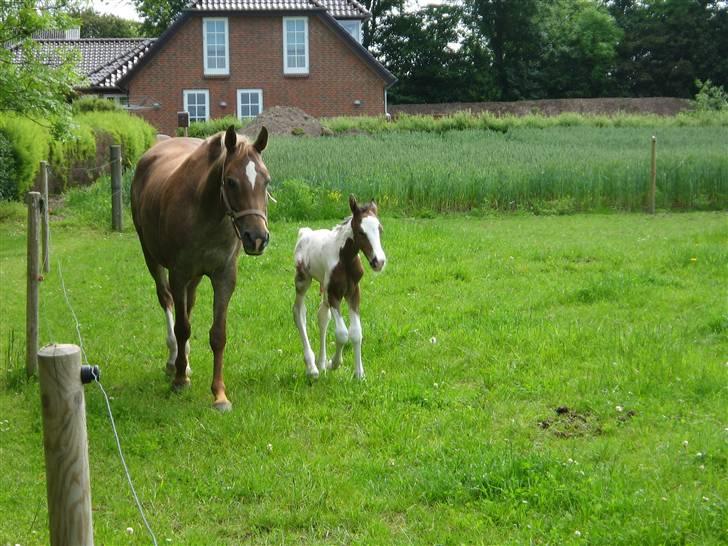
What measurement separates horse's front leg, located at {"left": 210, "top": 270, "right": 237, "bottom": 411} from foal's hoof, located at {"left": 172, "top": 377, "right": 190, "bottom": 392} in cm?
34

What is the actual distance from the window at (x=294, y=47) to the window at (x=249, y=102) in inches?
71.3

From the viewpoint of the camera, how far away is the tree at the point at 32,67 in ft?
54.9

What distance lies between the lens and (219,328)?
24.2 ft

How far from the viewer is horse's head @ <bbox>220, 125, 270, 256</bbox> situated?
6.56 meters

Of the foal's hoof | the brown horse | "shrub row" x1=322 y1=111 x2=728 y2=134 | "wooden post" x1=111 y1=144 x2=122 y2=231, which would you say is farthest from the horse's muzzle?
"shrub row" x1=322 y1=111 x2=728 y2=134

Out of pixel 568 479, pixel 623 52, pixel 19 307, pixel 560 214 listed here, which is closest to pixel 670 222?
pixel 560 214

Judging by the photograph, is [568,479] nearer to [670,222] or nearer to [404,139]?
[670,222]

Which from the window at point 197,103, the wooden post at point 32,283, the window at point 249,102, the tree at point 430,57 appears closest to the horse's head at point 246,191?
the wooden post at point 32,283

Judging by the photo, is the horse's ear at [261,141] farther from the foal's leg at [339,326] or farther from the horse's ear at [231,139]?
the foal's leg at [339,326]

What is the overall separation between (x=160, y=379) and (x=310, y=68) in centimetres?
3981

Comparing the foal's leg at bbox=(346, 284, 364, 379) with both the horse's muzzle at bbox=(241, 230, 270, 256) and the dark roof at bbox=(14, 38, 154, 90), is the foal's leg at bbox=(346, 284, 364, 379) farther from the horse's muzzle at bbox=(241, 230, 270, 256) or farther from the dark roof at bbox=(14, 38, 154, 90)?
the dark roof at bbox=(14, 38, 154, 90)

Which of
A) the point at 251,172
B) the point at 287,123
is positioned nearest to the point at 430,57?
the point at 287,123

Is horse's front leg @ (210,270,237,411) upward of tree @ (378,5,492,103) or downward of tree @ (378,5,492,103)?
downward

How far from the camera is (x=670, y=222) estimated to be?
1875 cm
